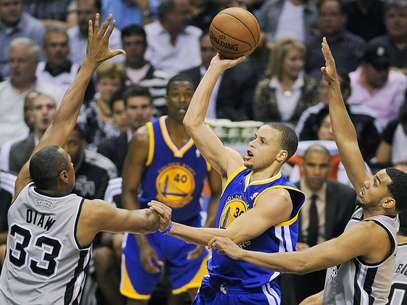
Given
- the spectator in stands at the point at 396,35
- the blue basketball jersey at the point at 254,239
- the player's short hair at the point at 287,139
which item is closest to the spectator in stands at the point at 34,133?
the blue basketball jersey at the point at 254,239

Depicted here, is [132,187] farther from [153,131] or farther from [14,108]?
[14,108]

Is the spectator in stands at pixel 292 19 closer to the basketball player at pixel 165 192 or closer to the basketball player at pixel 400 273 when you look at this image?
the basketball player at pixel 165 192

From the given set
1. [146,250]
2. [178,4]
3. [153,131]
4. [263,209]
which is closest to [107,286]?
[146,250]

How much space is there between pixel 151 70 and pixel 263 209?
19.8ft

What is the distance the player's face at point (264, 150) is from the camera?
6.43 metres

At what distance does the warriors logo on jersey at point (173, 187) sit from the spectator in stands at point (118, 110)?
2.25m

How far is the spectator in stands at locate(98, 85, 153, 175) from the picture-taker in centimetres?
1019

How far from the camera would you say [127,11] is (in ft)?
43.3

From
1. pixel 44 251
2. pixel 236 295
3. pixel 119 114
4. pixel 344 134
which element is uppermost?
pixel 344 134

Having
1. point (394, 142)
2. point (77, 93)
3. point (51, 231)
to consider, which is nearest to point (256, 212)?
point (51, 231)

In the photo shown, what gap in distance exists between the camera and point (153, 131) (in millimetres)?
8617

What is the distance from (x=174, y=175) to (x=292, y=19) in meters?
4.60

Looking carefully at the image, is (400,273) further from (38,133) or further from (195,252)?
(38,133)

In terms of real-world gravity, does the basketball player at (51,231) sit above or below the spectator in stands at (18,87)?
above
